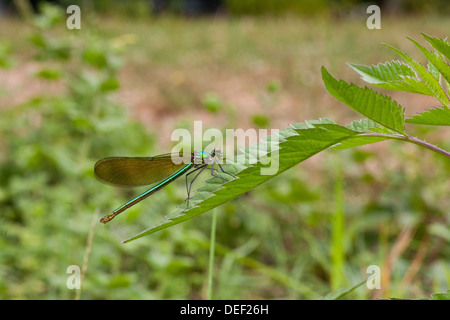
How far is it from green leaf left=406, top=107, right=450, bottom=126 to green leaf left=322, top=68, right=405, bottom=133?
4cm

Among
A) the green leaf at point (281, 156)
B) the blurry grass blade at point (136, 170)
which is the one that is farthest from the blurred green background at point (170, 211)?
the green leaf at point (281, 156)

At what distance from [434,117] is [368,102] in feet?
0.28

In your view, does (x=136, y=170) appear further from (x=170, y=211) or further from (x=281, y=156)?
(x=170, y=211)

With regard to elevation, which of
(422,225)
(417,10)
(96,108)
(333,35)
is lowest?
(422,225)

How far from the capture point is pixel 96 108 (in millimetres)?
1811

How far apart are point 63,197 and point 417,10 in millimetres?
12811

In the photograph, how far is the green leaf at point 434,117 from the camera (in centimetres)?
45

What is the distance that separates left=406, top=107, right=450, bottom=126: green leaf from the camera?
0.45 metres

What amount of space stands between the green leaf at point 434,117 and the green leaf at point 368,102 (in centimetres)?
4

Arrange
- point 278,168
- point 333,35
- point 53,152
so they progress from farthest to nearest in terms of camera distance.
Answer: point 333,35 → point 53,152 → point 278,168

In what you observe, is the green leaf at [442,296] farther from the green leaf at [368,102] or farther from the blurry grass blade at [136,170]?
the blurry grass blade at [136,170]

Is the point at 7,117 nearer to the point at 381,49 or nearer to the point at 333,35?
the point at 381,49

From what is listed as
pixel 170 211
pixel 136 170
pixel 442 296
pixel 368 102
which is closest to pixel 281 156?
pixel 368 102

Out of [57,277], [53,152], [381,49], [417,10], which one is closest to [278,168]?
[57,277]
